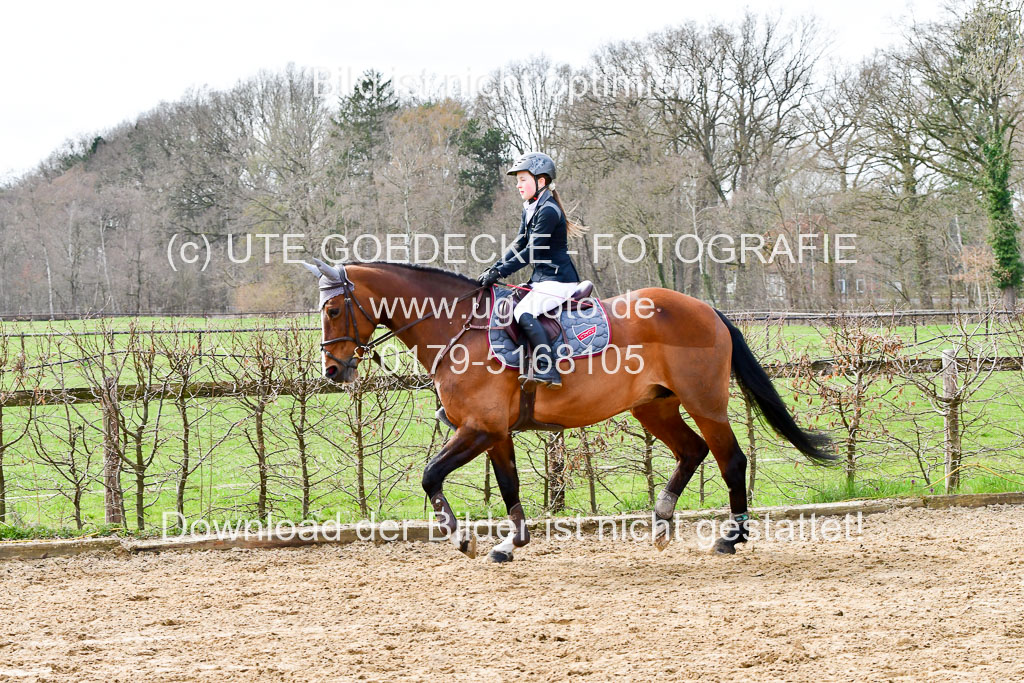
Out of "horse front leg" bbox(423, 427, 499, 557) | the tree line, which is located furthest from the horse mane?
the tree line

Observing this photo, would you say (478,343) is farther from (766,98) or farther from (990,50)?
(766,98)

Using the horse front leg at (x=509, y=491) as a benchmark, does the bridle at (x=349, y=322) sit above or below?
above

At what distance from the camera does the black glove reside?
5262 mm

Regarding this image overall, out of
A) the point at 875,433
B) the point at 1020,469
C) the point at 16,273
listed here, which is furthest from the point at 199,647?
the point at 16,273

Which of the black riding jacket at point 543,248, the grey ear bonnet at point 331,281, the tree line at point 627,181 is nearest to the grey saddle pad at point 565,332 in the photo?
the black riding jacket at point 543,248

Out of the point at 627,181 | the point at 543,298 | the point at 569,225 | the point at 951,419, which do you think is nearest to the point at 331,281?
the point at 543,298

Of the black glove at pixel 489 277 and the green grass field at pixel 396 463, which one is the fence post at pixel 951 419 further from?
the black glove at pixel 489 277

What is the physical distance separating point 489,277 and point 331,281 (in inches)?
39.9

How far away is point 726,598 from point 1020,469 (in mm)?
5190

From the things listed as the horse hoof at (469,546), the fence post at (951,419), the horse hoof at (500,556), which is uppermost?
the fence post at (951,419)

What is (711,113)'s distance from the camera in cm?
3306

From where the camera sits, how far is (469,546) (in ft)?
17.0

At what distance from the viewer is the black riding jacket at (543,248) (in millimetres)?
5289

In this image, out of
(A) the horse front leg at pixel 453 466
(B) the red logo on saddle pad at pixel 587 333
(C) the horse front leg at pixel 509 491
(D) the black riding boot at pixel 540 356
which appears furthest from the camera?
(C) the horse front leg at pixel 509 491
